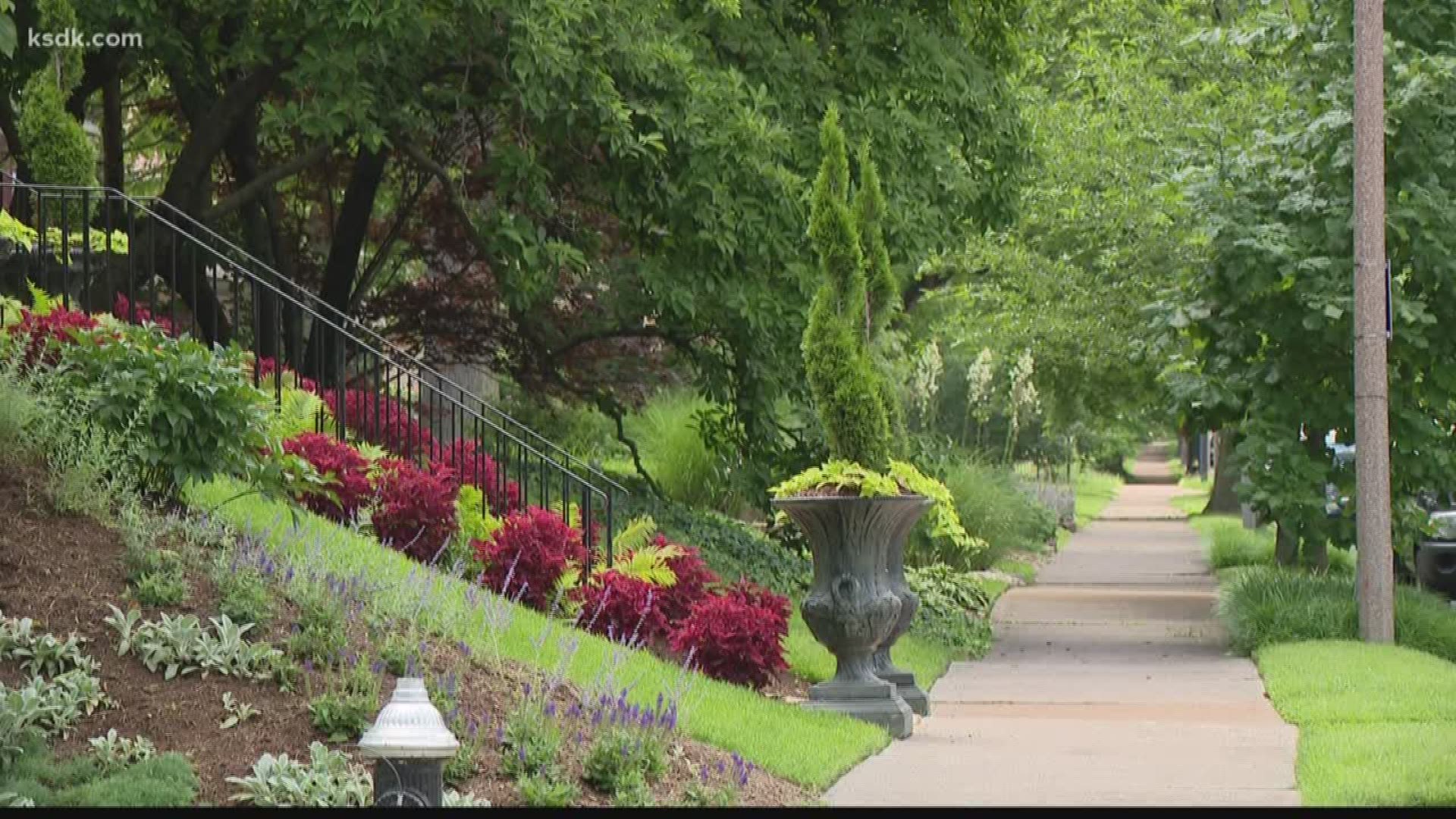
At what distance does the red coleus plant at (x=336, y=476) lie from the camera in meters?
13.3

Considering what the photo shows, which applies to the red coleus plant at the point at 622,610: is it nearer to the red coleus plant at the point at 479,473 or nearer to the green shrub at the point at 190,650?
the red coleus plant at the point at 479,473

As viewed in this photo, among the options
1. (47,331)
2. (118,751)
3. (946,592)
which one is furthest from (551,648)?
(946,592)

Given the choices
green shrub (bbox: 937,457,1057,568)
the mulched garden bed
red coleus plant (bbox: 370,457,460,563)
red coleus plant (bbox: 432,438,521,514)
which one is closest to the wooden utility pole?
red coleus plant (bbox: 432,438,521,514)

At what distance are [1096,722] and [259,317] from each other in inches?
298

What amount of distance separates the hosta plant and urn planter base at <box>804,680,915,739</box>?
463 centimetres

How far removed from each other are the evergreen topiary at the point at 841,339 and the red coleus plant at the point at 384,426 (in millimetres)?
3835

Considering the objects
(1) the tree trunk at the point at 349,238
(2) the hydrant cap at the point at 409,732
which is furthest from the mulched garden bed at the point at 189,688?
(1) the tree trunk at the point at 349,238

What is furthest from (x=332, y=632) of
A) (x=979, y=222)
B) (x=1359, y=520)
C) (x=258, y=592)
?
(x=979, y=222)

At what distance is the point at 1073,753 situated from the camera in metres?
11.4

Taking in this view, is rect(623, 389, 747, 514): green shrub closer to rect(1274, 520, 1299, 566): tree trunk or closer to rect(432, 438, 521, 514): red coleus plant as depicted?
rect(1274, 520, 1299, 566): tree trunk

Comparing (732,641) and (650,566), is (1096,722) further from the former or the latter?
(650,566)

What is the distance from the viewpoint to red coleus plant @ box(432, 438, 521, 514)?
1576 centimetres

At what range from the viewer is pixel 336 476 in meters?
13.4

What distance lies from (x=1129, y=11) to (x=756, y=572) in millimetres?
11924
